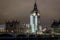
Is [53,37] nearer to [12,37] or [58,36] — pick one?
[58,36]

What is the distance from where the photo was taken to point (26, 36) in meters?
4.09

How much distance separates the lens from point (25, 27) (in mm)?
5570

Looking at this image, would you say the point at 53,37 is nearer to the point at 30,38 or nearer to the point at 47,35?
the point at 47,35

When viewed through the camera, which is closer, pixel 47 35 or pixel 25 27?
pixel 47 35

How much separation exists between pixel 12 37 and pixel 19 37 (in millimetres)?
209

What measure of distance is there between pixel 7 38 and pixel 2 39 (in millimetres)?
117

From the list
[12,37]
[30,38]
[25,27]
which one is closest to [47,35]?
[30,38]

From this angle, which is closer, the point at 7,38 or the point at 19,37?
the point at 7,38

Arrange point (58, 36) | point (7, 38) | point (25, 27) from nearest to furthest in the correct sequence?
point (7, 38)
point (58, 36)
point (25, 27)

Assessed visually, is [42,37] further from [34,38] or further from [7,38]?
[7,38]

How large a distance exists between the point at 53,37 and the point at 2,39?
112 centimetres

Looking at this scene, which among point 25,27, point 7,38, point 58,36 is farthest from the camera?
point 25,27

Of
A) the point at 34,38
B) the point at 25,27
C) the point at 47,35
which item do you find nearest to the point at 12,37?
the point at 34,38

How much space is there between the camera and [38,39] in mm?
4059
